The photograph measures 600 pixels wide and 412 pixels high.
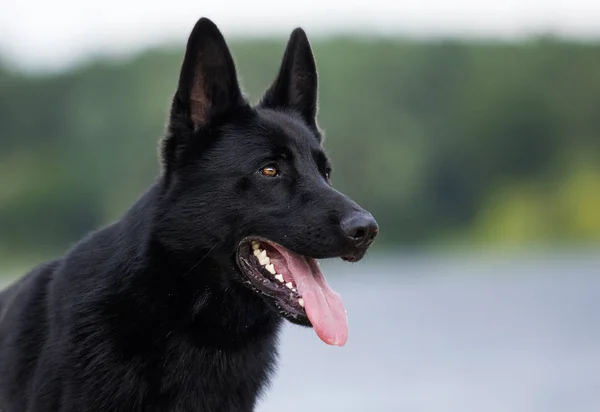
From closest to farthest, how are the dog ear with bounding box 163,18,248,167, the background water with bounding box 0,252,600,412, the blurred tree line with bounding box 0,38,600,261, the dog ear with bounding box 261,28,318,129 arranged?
the dog ear with bounding box 163,18,248,167 < the dog ear with bounding box 261,28,318,129 < the background water with bounding box 0,252,600,412 < the blurred tree line with bounding box 0,38,600,261

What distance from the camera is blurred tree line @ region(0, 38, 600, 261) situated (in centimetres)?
2636

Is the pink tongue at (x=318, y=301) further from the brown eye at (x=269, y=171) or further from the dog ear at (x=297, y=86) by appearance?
the dog ear at (x=297, y=86)

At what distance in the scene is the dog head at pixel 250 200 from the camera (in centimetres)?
361

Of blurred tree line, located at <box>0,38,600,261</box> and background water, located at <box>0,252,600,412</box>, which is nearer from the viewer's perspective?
background water, located at <box>0,252,600,412</box>

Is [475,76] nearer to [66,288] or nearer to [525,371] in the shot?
[525,371]

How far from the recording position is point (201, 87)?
387cm

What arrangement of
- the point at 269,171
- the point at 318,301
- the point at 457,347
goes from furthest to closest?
the point at 457,347
the point at 269,171
the point at 318,301

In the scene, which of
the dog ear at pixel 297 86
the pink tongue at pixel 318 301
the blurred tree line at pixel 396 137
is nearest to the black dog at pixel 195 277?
the pink tongue at pixel 318 301

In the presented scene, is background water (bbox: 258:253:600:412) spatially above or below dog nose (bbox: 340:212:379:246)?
below

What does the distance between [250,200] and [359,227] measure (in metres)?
0.49

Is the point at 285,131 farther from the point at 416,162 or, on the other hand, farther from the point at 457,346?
the point at 416,162

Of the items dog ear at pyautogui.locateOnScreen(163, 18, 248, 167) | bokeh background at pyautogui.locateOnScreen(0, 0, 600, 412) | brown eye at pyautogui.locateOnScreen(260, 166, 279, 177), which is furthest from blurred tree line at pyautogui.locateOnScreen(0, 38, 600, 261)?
brown eye at pyautogui.locateOnScreen(260, 166, 279, 177)

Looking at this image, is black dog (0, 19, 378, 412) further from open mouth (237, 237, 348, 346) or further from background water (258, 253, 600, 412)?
background water (258, 253, 600, 412)

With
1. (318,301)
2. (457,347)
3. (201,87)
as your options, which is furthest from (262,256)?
(457,347)
